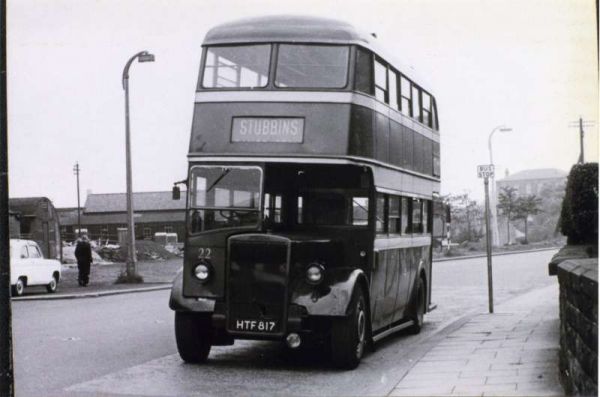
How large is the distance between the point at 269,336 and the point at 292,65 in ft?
10.1

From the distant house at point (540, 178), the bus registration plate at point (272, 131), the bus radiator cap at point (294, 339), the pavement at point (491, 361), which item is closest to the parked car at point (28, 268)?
the pavement at point (491, 361)

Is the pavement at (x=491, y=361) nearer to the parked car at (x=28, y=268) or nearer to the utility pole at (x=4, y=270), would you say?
the utility pole at (x=4, y=270)

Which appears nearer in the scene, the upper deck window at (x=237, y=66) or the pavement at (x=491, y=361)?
the pavement at (x=491, y=361)

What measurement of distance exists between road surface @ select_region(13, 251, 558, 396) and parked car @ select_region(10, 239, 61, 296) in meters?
5.53

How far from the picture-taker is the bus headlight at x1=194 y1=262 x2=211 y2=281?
10453mm

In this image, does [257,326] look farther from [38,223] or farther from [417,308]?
[38,223]

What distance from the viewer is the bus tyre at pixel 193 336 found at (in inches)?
423

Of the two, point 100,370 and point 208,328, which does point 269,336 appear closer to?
point 208,328

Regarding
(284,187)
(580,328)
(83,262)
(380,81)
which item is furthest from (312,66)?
(83,262)

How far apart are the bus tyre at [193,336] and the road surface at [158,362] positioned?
0.56ft

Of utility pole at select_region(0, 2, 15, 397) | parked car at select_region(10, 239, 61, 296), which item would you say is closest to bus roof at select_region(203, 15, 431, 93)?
utility pole at select_region(0, 2, 15, 397)

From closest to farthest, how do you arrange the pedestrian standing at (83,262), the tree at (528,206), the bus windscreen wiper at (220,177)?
the bus windscreen wiper at (220,177), the tree at (528,206), the pedestrian standing at (83,262)

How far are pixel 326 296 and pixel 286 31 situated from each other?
3.08m

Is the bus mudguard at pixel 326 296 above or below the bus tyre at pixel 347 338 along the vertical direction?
above
